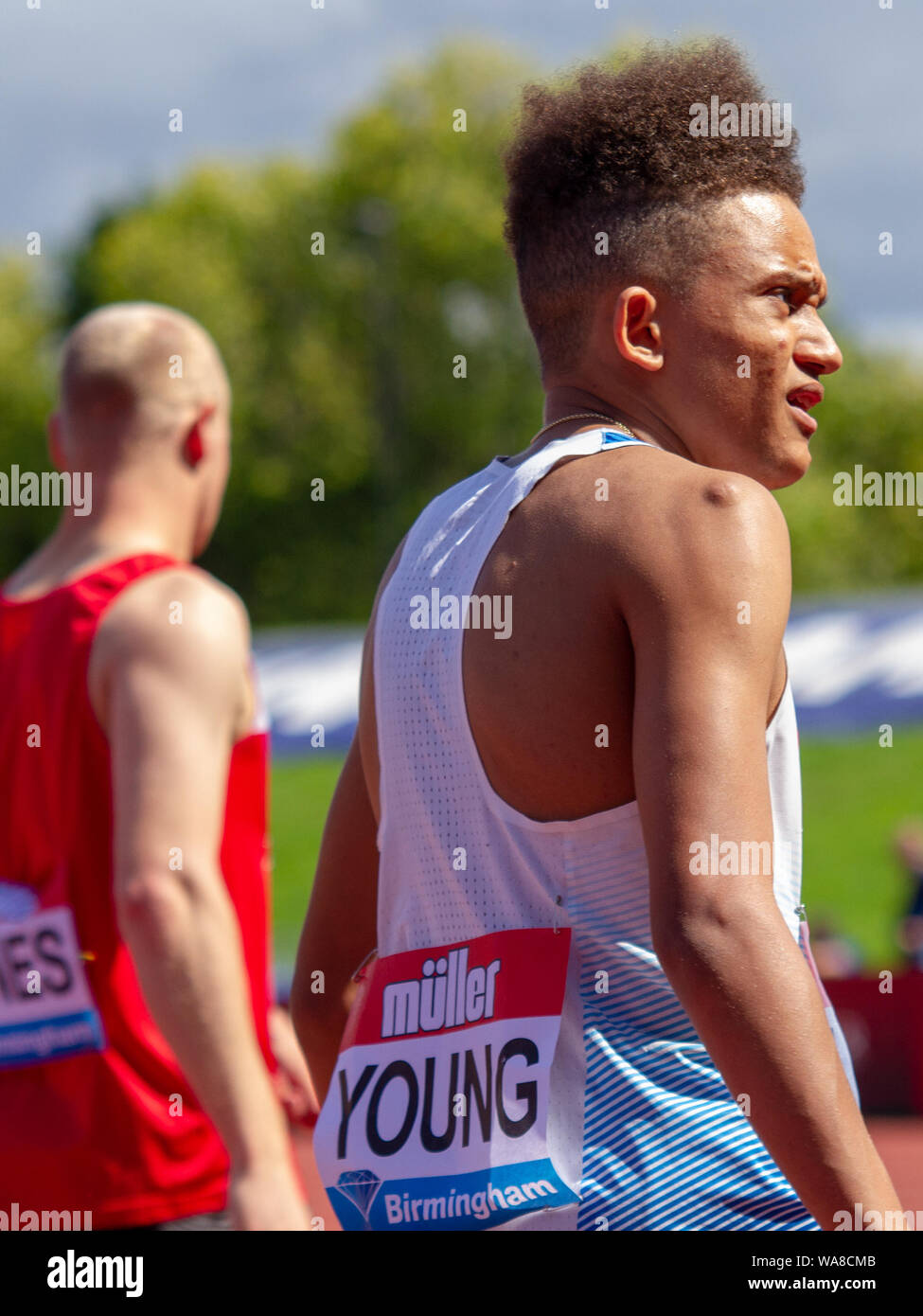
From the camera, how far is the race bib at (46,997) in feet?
8.90

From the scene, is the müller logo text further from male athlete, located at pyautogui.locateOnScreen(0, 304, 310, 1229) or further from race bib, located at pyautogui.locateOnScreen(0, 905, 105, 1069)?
race bib, located at pyautogui.locateOnScreen(0, 905, 105, 1069)

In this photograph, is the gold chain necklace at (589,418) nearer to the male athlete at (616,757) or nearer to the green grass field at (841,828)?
the male athlete at (616,757)

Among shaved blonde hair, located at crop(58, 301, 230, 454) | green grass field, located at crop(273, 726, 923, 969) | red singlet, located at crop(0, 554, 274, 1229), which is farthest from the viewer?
green grass field, located at crop(273, 726, 923, 969)

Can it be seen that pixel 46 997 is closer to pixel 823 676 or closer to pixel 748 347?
pixel 748 347

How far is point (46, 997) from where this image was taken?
107 inches

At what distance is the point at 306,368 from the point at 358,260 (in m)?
4.26

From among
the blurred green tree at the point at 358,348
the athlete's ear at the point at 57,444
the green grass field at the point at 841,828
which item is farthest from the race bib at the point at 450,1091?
the blurred green tree at the point at 358,348

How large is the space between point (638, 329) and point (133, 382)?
4.44 feet

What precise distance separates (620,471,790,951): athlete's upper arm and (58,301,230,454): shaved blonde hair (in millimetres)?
1582

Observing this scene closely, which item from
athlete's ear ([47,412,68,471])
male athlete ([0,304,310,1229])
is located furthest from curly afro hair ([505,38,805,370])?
athlete's ear ([47,412,68,471])

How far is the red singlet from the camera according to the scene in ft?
8.80

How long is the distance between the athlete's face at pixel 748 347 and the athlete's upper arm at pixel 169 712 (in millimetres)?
1016
